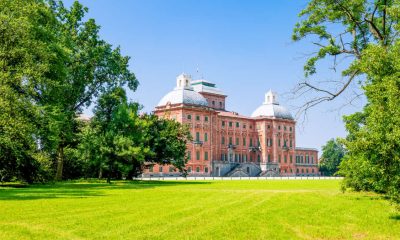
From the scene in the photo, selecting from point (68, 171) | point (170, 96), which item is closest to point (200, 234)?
point (68, 171)

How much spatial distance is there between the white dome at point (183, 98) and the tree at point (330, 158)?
43.9 meters

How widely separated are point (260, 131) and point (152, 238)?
87.7 m

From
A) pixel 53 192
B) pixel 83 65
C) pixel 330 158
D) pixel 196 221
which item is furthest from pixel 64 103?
pixel 330 158

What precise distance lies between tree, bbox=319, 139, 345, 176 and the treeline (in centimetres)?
7220

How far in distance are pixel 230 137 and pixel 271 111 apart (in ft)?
42.5

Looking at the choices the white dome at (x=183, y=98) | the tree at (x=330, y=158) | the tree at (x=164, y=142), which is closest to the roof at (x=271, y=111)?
the tree at (x=330, y=158)

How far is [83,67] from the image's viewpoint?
38406mm

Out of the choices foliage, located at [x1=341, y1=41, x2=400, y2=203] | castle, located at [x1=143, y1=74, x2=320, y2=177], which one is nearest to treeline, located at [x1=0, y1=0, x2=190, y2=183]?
foliage, located at [x1=341, y1=41, x2=400, y2=203]

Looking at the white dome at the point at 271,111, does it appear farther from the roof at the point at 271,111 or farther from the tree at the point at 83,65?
the tree at the point at 83,65

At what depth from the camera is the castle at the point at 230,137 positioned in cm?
7925

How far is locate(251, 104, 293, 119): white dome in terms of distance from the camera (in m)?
96.9

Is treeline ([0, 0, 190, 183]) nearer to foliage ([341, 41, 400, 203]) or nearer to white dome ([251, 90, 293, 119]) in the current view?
foliage ([341, 41, 400, 203])

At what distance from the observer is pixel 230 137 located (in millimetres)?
90125

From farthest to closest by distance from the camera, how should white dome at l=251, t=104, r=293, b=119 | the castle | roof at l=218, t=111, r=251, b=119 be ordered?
white dome at l=251, t=104, r=293, b=119
roof at l=218, t=111, r=251, b=119
the castle
